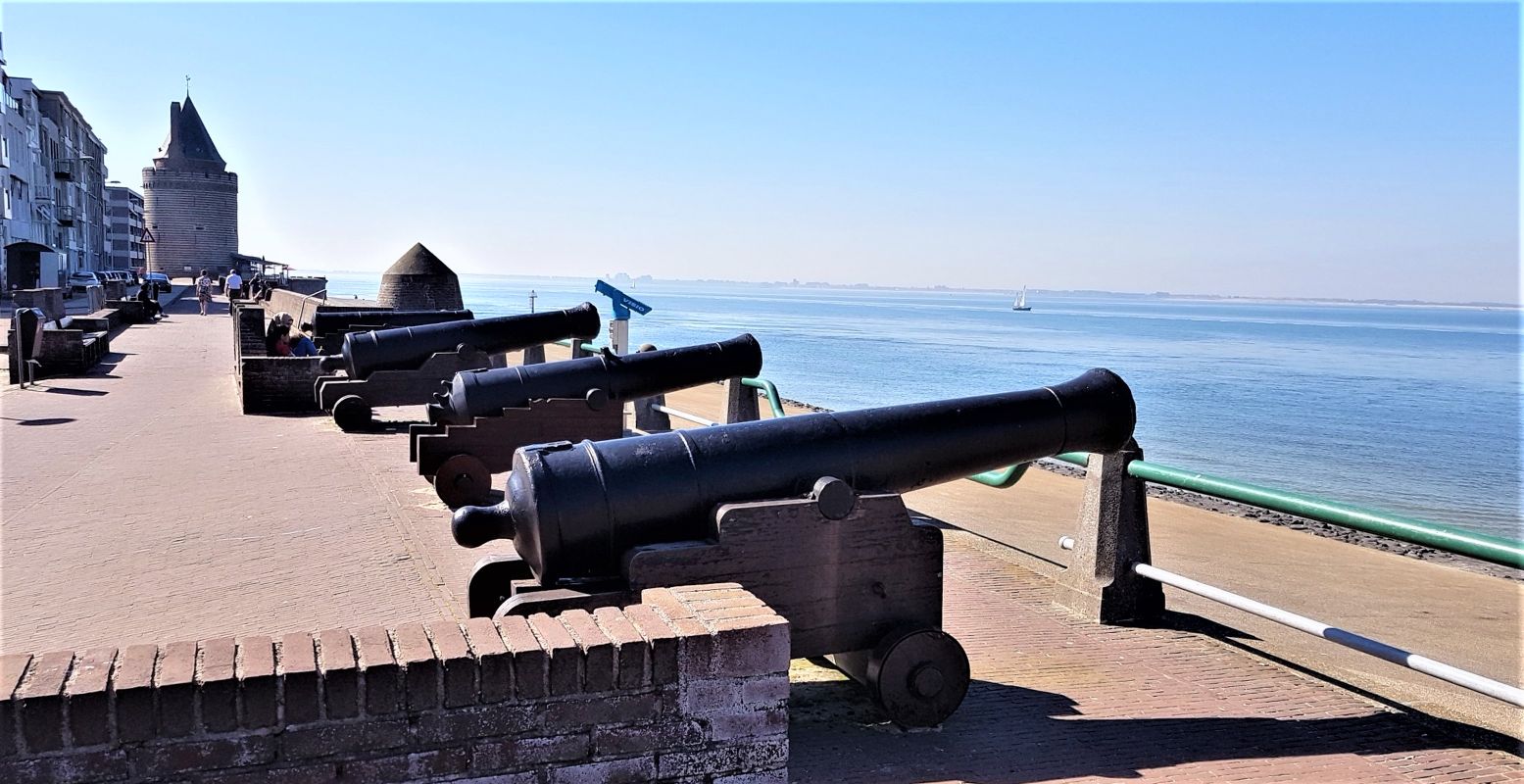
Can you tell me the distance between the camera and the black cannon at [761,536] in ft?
11.5

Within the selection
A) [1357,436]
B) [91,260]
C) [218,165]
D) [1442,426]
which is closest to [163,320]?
[1357,436]

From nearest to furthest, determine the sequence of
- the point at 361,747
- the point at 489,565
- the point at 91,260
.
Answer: the point at 361,747 < the point at 489,565 < the point at 91,260

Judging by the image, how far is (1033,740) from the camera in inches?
143

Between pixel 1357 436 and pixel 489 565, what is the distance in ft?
115

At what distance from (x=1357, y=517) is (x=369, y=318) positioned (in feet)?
41.6

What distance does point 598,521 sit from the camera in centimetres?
354

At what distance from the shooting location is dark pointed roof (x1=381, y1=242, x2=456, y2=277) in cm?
1941

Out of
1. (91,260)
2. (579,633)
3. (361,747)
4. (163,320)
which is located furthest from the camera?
(91,260)

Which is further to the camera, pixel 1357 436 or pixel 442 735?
pixel 1357 436

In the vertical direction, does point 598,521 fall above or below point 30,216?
below

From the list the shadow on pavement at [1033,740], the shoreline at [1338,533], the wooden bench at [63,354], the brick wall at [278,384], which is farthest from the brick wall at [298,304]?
the shadow on pavement at [1033,740]

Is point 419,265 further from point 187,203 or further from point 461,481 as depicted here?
point 187,203

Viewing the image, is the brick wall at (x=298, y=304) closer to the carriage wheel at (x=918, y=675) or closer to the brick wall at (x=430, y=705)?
the carriage wheel at (x=918, y=675)

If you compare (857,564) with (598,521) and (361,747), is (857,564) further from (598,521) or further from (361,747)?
(361,747)
